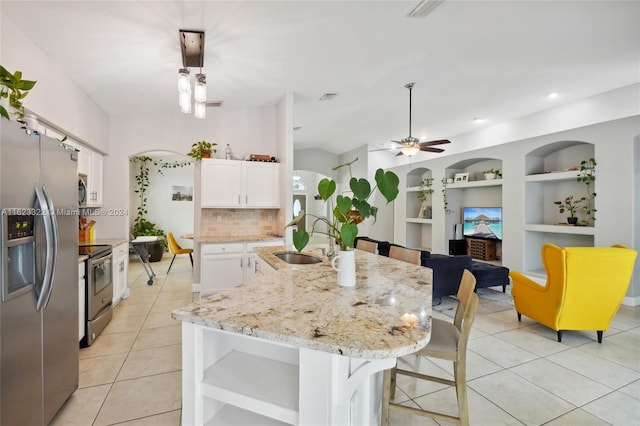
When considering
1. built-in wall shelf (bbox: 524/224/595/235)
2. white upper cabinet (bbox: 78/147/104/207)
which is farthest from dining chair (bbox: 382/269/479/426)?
built-in wall shelf (bbox: 524/224/595/235)

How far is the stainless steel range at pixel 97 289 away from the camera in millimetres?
2816

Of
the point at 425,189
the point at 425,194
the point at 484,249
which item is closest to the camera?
the point at 484,249

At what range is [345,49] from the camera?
10.5 feet

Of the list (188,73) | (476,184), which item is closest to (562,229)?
(476,184)

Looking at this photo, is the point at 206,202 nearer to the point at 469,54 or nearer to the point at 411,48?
the point at 411,48

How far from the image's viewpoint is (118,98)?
3.98 metres

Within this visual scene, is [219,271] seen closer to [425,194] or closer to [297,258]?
[297,258]

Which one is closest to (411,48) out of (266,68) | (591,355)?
(266,68)

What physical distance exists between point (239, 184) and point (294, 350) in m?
3.64

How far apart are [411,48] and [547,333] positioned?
11.3ft

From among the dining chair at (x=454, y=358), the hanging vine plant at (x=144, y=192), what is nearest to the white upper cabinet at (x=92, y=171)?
the hanging vine plant at (x=144, y=192)

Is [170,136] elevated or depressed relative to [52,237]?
elevated

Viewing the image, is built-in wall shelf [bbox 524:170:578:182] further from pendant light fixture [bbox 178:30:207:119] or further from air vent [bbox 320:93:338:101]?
pendant light fixture [bbox 178:30:207:119]

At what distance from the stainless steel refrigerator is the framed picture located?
6753mm
